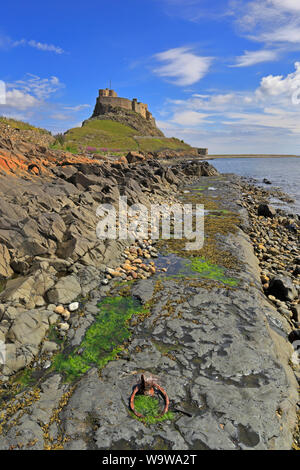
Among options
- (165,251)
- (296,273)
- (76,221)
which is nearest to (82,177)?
(76,221)

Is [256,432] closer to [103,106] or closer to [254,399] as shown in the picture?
[254,399]

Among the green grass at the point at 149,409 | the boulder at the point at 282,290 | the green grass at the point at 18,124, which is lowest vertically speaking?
the green grass at the point at 149,409

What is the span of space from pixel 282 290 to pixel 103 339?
6296 millimetres

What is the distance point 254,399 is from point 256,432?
0.64m

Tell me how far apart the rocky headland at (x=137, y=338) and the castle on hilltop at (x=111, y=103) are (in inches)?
6698

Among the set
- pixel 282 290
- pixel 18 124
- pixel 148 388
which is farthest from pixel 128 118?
pixel 148 388

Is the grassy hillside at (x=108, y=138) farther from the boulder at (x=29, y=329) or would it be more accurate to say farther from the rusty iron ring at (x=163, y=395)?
the rusty iron ring at (x=163, y=395)

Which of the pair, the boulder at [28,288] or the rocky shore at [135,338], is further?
the boulder at [28,288]

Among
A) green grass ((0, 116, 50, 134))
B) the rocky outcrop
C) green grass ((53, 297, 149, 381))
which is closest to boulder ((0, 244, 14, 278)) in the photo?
green grass ((53, 297, 149, 381))

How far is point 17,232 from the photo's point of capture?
9344mm

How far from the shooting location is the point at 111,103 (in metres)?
162

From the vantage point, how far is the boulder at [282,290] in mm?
8766

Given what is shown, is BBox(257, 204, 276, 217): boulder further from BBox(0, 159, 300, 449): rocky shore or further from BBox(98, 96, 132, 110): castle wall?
BBox(98, 96, 132, 110): castle wall

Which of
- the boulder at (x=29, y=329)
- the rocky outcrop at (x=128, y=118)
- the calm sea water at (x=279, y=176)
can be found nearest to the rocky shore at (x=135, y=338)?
the boulder at (x=29, y=329)
